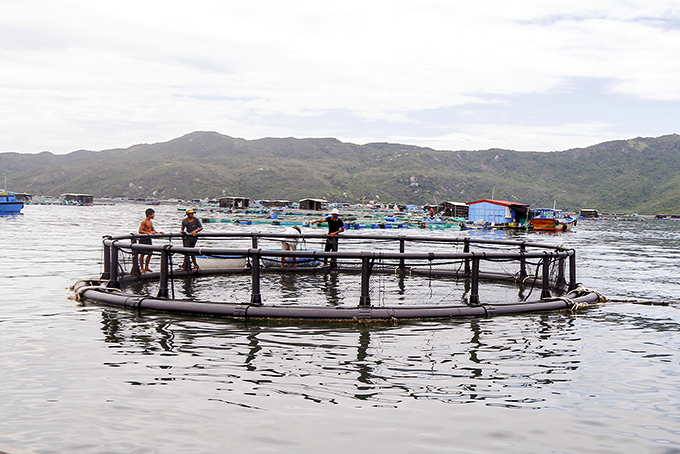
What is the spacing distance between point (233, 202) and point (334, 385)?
135m

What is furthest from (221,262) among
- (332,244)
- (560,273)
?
(560,273)

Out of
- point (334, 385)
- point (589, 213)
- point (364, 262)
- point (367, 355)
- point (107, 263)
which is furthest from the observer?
point (589, 213)

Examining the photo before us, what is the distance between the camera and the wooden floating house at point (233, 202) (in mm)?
137500

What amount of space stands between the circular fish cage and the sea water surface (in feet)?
1.15

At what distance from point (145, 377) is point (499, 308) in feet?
24.9

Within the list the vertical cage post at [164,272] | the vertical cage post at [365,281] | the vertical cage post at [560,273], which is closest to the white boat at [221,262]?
the vertical cage post at [164,272]

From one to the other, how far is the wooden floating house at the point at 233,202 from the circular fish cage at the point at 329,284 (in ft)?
397

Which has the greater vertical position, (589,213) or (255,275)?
(589,213)

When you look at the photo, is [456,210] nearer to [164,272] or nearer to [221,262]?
[221,262]

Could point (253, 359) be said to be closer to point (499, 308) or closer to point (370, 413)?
point (370, 413)

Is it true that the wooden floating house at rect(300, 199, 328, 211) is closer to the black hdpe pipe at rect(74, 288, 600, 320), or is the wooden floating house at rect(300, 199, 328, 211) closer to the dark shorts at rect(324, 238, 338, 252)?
the dark shorts at rect(324, 238, 338, 252)

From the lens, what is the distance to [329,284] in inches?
637

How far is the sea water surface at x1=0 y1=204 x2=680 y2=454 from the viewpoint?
5707 millimetres

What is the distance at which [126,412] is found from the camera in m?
6.25
